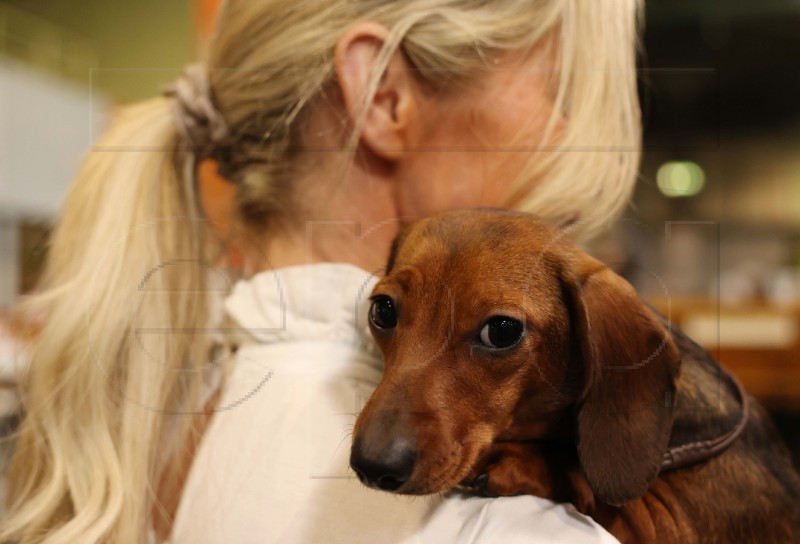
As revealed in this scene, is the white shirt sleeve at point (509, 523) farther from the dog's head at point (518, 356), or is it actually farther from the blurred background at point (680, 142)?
the blurred background at point (680, 142)

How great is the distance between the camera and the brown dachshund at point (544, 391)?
1.96 feet

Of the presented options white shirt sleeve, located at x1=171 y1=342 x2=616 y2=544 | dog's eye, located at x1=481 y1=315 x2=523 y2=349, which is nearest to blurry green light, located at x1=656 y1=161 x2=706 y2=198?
dog's eye, located at x1=481 y1=315 x2=523 y2=349

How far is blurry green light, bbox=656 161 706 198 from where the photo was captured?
712 mm

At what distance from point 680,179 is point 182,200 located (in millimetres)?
550

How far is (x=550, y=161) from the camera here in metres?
0.74

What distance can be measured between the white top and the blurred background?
0.25 m

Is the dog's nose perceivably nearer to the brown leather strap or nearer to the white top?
the white top

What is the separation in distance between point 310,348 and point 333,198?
173 mm

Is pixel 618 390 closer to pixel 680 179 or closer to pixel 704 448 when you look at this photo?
pixel 704 448

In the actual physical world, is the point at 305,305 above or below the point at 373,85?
below

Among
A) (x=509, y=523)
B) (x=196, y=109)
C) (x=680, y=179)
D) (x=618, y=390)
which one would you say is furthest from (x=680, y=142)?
(x=196, y=109)

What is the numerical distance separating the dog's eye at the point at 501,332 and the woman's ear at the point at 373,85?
0.84 ft

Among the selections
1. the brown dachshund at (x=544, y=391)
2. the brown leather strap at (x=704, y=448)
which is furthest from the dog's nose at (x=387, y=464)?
the brown leather strap at (x=704, y=448)

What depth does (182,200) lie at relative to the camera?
82cm
